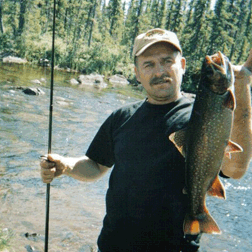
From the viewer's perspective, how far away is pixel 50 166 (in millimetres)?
2875

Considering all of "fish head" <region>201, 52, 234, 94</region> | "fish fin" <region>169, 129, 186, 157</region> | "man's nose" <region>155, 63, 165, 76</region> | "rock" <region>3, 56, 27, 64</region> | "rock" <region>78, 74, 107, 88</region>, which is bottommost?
"rock" <region>78, 74, 107, 88</region>

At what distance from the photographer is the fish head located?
192 centimetres

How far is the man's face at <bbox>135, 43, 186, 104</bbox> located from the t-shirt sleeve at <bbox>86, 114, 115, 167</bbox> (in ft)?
1.64

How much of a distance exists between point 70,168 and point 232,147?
1.61 metres

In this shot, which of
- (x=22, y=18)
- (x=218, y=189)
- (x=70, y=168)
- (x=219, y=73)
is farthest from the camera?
(x=22, y=18)

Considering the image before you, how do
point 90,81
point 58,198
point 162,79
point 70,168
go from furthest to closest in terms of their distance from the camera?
point 90,81
point 58,198
point 70,168
point 162,79

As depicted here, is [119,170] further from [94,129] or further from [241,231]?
[94,129]

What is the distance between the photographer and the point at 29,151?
8.66 metres

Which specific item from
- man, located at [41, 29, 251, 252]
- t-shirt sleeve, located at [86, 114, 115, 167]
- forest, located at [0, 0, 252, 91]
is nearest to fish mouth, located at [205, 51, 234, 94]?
man, located at [41, 29, 251, 252]

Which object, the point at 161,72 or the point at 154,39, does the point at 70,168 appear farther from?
the point at 154,39

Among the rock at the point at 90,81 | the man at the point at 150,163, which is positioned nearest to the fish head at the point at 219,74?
the man at the point at 150,163

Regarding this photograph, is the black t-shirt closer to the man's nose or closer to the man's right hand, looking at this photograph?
the man's nose

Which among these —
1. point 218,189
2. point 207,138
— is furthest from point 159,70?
point 218,189

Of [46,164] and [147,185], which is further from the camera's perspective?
[46,164]
